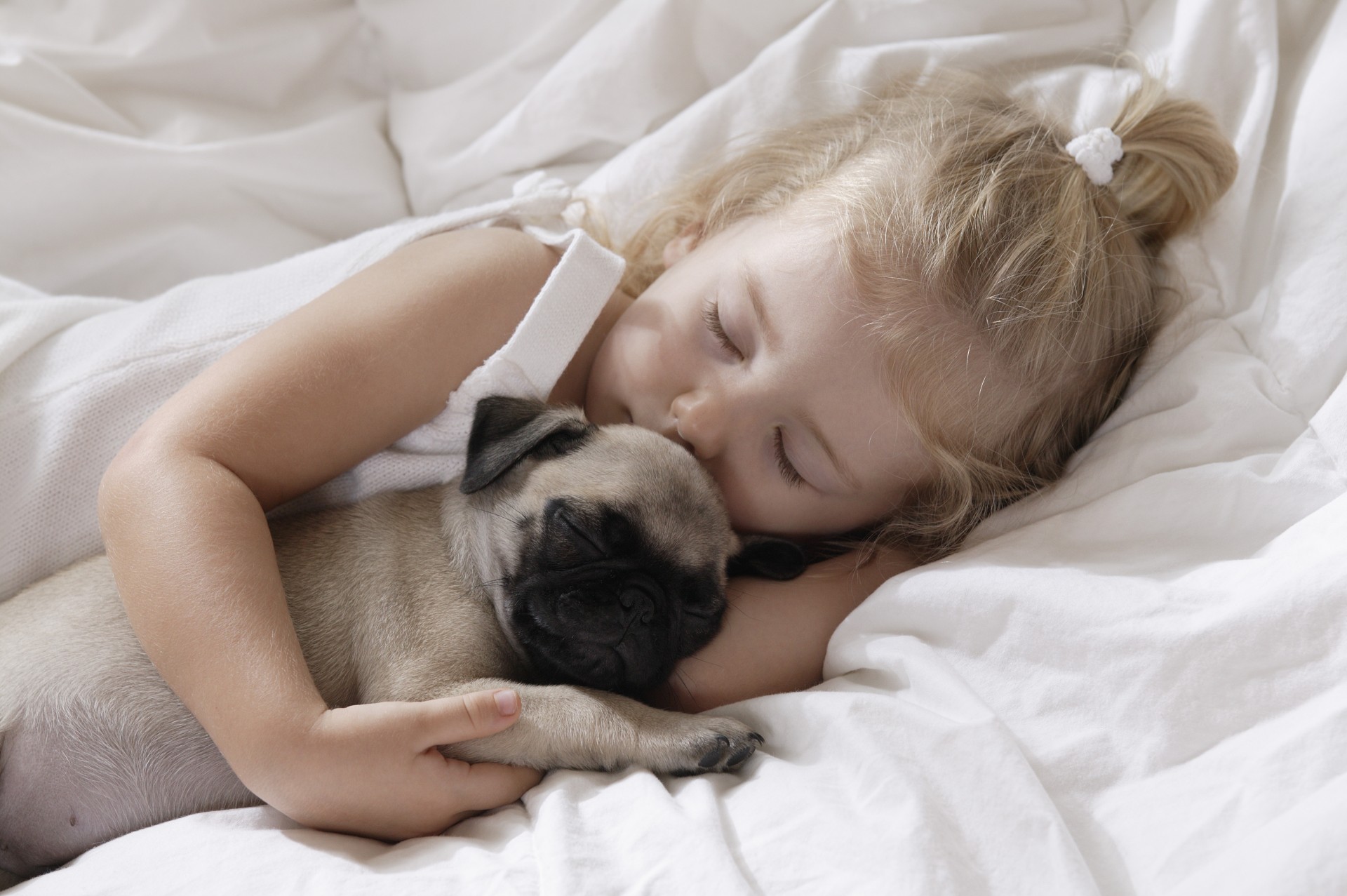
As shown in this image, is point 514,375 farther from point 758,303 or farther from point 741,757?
point 741,757

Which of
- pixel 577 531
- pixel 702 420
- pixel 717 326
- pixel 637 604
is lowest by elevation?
pixel 637 604

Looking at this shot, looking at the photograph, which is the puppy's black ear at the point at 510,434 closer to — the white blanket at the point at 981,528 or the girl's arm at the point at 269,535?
the girl's arm at the point at 269,535

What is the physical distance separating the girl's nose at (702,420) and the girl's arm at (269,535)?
425mm

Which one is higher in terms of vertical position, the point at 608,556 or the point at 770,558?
the point at 608,556

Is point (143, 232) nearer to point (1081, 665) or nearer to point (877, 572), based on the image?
point (877, 572)

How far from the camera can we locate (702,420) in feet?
6.11

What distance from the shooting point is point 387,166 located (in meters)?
2.82

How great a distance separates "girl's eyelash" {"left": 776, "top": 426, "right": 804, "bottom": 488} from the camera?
194 cm

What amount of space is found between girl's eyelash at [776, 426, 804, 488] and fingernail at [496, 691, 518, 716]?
2.41 feet

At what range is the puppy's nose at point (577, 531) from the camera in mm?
1739

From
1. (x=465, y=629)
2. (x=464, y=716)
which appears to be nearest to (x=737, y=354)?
(x=465, y=629)

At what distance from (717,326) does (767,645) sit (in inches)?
26.0

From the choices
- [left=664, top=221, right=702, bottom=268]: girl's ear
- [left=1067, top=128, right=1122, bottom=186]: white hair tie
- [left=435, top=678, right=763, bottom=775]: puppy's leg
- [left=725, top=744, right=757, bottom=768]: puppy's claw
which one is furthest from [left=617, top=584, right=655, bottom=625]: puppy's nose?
[left=1067, top=128, right=1122, bottom=186]: white hair tie

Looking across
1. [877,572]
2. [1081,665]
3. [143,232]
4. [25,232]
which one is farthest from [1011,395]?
[25,232]
